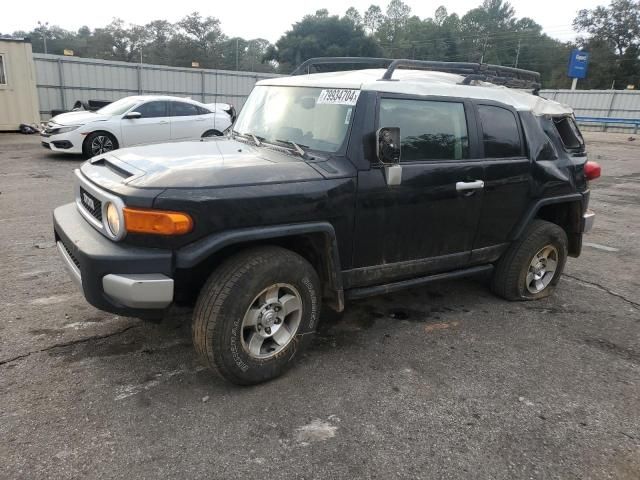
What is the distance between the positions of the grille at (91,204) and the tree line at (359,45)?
178 ft

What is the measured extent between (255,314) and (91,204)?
4.24ft

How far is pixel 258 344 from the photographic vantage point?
304cm

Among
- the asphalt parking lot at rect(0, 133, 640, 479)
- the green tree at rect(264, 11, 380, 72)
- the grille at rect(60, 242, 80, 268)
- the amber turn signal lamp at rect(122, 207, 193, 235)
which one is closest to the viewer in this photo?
the asphalt parking lot at rect(0, 133, 640, 479)

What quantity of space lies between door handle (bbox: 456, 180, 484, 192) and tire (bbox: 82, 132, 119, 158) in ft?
32.6

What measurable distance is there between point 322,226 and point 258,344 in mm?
830

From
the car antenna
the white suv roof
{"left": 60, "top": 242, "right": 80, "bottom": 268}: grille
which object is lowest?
{"left": 60, "top": 242, "right": 80, "bottom": 268}: grille

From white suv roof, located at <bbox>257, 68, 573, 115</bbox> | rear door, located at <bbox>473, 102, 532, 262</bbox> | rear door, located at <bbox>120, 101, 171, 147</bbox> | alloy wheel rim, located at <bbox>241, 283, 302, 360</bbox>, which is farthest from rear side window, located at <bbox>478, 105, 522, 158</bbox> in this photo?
rear door, located at <bbox>120, 101, 171, 147</bbox>

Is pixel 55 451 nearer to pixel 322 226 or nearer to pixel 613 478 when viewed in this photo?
pixel 322 226

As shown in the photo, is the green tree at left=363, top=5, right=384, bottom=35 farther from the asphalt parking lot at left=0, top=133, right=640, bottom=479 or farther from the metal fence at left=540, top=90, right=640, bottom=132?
the asphalt parking lot at left=0, top=133, right=640, bottom=479

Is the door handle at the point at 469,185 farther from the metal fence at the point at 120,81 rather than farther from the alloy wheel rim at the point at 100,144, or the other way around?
the metal fence at the point at 120,81

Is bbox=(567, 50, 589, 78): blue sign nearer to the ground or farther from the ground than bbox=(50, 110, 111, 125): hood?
farther from the ground

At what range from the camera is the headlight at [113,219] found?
2721 millimetres

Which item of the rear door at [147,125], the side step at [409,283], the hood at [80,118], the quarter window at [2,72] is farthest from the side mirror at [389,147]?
the quarter window at [2,72]

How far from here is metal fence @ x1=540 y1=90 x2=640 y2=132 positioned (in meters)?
32.2
